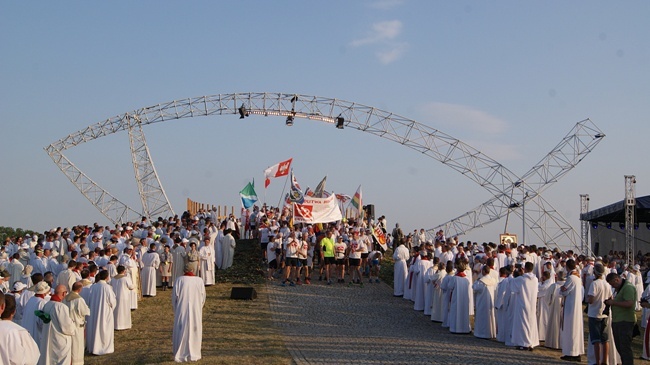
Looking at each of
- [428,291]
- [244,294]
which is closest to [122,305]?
[244,294]

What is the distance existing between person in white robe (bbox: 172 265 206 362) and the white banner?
11.8 m

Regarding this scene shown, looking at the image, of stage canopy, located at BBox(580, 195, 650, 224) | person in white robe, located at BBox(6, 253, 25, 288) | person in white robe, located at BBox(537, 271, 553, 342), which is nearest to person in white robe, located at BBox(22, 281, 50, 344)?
person in white robe, located at BBox(6, 253, 25, 288)

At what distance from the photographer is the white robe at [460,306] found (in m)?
18.4

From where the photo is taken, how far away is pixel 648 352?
14789 mm

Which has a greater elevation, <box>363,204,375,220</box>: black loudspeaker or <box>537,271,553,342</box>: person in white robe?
<box>363,204,375,220</box>: black loudspeaker

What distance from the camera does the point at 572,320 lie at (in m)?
15.5

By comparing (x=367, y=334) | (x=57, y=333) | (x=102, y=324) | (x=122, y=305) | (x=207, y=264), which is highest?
(x=207, y=264)

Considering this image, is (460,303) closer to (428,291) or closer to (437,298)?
(437,298)

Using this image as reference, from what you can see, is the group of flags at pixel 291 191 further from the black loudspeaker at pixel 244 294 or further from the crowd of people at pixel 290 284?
the black loudspeaker at pixel 244 294

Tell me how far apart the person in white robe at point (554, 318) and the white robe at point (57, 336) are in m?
10.7

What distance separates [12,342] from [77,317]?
202 inches

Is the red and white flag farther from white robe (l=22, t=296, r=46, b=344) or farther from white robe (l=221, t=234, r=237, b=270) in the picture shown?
white robe (l=22, t=296, r=46, b=344)

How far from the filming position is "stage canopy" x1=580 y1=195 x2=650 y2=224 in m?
34.8

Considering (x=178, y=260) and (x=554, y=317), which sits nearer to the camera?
(x=554, y=317)
